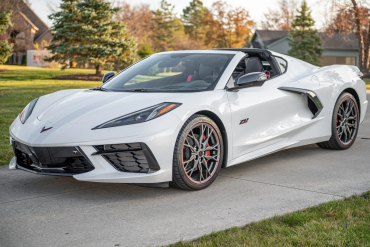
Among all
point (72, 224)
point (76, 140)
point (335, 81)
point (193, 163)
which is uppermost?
point (335, 81)

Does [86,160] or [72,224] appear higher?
[86,160]

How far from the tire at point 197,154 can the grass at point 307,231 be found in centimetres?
99

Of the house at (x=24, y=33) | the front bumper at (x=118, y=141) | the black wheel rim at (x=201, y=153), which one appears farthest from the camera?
the house at (x=24, y=33)

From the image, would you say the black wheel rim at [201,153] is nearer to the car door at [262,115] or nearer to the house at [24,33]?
the car door at [262,115]

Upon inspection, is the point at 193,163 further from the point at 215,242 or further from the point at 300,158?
the point at 300,158

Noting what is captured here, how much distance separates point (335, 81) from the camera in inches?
238

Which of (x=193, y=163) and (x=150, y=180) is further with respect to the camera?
(x=193, y=163)

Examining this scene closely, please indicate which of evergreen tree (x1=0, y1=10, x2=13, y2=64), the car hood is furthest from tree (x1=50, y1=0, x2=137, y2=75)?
the car hood

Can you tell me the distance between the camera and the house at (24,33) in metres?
48.0

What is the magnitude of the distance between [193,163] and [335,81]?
9.10 ft

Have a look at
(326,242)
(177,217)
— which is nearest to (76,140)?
Answer: (177,217)

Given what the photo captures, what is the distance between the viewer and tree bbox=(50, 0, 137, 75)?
25391 mm

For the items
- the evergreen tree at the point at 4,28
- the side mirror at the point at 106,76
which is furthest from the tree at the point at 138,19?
the side mirror at the point at 106,76

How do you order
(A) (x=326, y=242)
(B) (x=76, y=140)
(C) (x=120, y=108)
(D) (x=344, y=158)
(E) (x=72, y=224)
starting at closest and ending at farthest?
(A) (x=326, y=242) → (E) (x=72, y=224) → (B) (x=76, y=140) → (C) (x=120, y=108) → (D) (x=344, y=158)
